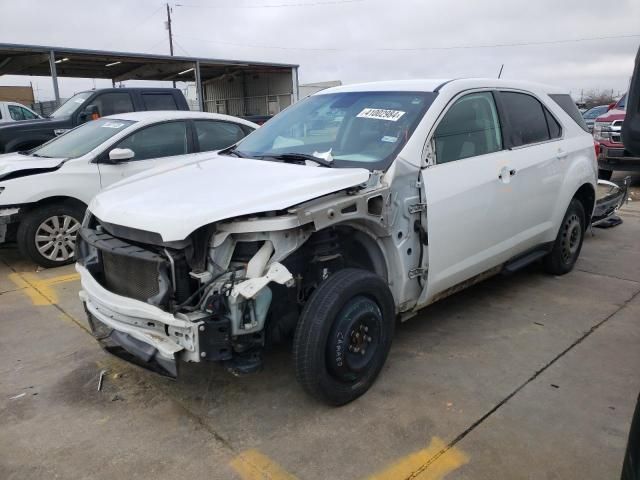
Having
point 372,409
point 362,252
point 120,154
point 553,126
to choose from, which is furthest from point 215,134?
point 372,409

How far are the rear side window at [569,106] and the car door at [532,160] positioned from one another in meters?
0.30

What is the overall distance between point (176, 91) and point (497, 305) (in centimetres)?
744

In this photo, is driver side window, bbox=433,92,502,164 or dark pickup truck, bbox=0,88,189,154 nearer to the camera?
driver side window, bbox=433,92,502,164

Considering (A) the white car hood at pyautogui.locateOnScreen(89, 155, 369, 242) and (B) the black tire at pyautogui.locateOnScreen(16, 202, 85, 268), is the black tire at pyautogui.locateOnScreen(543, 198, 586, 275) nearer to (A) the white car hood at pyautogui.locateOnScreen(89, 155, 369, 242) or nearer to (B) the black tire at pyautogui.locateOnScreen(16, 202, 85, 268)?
(A) the white car hood at pyautogui.locateOnScreen(89, 155, 369, 242)

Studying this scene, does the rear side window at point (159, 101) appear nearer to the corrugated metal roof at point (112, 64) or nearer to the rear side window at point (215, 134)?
the rear side window at point (215, 134)

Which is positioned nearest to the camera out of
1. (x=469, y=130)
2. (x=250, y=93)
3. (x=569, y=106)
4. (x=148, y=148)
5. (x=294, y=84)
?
(x=469, y=130)

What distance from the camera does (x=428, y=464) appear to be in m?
2.57

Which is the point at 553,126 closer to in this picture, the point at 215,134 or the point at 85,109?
the point at 215,134

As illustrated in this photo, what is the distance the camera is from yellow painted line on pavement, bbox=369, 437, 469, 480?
249cm

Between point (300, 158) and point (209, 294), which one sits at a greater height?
point (300, 158)

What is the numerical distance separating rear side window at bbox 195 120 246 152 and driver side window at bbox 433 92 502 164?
3838mm

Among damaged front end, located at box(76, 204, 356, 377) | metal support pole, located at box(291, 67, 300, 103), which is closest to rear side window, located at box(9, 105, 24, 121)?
metal support pole, located at box(291, 67, 300, 103)

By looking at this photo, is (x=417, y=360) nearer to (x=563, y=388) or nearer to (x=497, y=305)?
(x=563, y=388)

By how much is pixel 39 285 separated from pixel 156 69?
16.9 m
